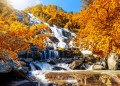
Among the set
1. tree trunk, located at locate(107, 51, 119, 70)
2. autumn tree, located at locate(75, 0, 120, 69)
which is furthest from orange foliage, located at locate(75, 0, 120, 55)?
tree trunk, located at locate(107, 51, 119, 70)


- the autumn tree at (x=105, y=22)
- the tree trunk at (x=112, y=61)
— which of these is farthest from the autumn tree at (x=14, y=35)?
the tree trunk at (x=112, y=61)

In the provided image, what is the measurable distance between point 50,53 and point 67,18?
3883 centimetres

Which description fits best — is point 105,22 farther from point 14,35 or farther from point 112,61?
point 112,61

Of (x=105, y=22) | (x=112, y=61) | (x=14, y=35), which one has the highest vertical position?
(x=105, y=22)

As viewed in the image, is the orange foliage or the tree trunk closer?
the orange foliage

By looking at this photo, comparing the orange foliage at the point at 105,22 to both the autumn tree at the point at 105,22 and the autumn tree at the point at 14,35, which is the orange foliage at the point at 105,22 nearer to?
the autumn tree at the point at 105,22

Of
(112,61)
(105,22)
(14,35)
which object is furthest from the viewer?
(112,61)

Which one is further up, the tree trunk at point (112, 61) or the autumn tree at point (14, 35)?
the autumn tree at point (14, 35)

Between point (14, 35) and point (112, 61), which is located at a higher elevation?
point (14, 35)

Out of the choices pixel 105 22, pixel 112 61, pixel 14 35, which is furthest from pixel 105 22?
pixel 112 61

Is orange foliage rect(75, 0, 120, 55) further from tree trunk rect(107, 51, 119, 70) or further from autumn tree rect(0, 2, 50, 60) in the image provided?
tree trunk rect(107, 51, 119, 70)

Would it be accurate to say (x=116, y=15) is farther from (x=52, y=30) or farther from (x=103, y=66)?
(x=52, y=30)

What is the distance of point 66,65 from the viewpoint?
13406mm

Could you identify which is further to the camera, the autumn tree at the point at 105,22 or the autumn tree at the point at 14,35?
the autumn tree at the point at 105,22
